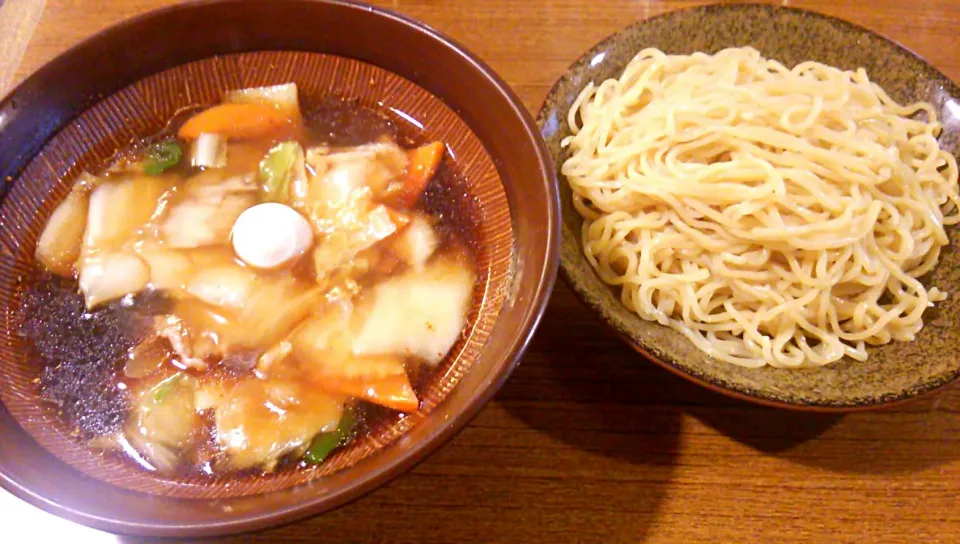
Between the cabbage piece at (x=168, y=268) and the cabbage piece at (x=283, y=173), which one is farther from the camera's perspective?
the cabbage piece at (x=283, y=173)

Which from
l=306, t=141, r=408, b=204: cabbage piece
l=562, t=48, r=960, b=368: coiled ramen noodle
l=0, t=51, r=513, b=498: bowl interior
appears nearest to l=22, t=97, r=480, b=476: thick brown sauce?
l=0, t=51, r=513, b=498: bowl interior

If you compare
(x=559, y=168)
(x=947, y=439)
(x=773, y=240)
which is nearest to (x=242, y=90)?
(x=559, y=168)

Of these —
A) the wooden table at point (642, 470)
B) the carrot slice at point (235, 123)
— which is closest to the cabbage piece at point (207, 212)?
the carrot slice at point (235, 123)

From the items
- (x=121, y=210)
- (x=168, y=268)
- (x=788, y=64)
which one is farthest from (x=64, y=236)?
(x=788, y=64)

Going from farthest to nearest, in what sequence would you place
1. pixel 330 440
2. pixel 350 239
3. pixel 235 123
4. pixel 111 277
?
pixel 235 123 → pixel 350 239 → pixel 111 277 → pixel 330 440

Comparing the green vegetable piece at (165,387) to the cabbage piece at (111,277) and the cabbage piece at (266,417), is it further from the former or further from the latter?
the cabbage piece at (111,277)

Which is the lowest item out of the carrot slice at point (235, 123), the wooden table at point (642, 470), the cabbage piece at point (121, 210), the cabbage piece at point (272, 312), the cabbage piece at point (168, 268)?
the wooden table at point (642, 470)

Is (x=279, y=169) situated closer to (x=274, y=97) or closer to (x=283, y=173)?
(x=283, y=173)

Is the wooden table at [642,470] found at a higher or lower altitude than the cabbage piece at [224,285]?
lower
